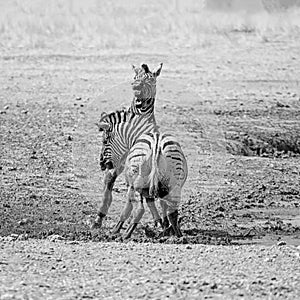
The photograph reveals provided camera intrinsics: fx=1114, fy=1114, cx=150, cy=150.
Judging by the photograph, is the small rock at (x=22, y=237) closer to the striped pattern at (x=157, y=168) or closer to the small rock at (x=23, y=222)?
the small rock at (x=23, y=222)

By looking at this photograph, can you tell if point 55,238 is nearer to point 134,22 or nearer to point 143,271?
point 143,271

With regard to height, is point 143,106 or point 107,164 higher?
point 143,106

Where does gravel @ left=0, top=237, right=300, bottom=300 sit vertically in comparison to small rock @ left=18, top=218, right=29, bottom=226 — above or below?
above

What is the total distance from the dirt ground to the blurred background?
555 millimetres

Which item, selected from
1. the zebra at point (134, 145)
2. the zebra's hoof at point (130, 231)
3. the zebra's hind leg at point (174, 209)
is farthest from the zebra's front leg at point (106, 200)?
the zebra's hind leg at point (174, 209)

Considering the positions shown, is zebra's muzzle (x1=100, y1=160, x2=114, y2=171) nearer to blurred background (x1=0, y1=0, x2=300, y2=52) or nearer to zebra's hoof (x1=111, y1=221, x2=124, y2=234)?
zebra's hoof (x1=111, y1=221, x2=124, y2=234)

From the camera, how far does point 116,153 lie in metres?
10.1

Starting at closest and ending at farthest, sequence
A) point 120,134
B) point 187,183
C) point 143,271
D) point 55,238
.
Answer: point 143,271 → point 55,238 → point 120,134 → point 187,183

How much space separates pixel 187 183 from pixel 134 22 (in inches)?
489

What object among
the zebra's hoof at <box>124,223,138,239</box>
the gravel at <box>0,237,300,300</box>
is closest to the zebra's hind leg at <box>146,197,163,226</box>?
the zebra's hoof at <box>124,223,138,239</box>

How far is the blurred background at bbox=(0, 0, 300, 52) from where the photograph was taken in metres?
23.2

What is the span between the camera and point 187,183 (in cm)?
1253

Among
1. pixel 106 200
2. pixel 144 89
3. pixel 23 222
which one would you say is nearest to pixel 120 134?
pixel 144 89

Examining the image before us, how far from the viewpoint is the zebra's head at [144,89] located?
979 cm
